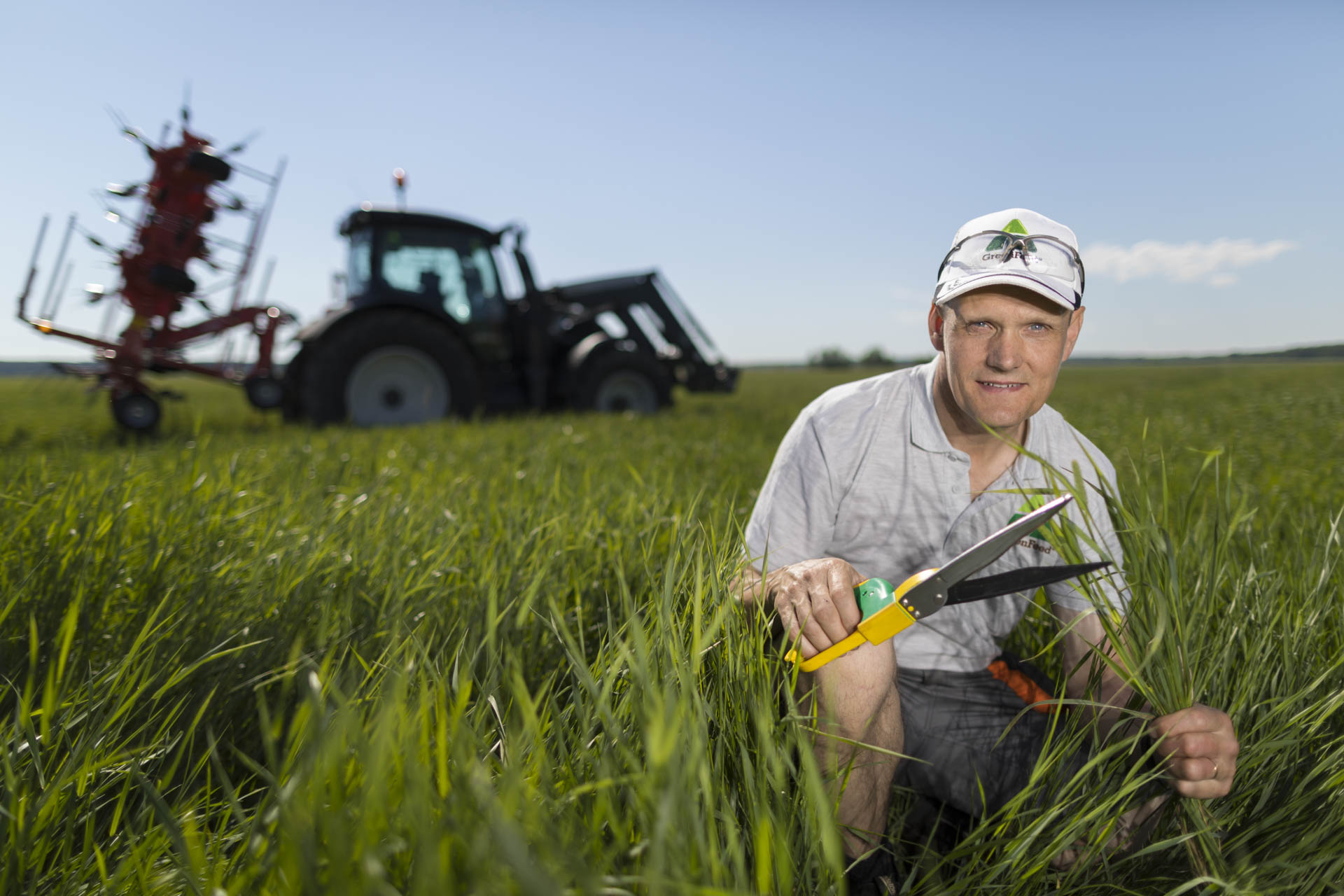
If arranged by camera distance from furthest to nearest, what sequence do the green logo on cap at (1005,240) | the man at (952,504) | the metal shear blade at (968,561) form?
the green logo on cap at (1005,240) < the man at (952,504) < the metal shear blade at (968,561)

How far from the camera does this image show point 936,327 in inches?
65.4

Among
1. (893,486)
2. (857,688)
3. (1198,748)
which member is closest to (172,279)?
(893,486)

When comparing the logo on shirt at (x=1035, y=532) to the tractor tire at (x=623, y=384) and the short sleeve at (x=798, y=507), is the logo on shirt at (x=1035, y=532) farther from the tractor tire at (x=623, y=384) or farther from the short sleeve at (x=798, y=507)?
the tractor tire at (x=623, y=384)

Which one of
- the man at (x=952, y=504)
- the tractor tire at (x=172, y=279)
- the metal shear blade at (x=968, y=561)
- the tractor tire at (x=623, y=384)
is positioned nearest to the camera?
the metal shear blade at (x=968, y=561)

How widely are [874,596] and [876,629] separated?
0.06m

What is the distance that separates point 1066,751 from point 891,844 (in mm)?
488

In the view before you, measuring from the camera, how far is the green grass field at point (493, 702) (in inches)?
25.3

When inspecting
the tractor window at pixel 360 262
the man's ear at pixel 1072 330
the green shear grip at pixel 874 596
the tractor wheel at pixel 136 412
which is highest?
the tractor window at pixel 360 262

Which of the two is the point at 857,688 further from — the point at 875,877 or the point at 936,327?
the point at 936,327

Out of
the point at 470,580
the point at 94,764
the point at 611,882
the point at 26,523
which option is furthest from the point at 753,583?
A: the point at 26,523

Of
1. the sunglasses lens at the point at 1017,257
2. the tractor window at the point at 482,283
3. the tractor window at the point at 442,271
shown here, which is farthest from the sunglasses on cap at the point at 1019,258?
the tractor window at the point at 482,283

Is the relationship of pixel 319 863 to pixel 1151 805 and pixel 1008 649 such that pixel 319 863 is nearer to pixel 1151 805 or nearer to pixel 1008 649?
pixel 1151 805

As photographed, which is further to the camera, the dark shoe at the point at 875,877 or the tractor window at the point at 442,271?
the tractor window at the point at 442,271

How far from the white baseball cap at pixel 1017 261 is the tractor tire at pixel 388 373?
244 inches
